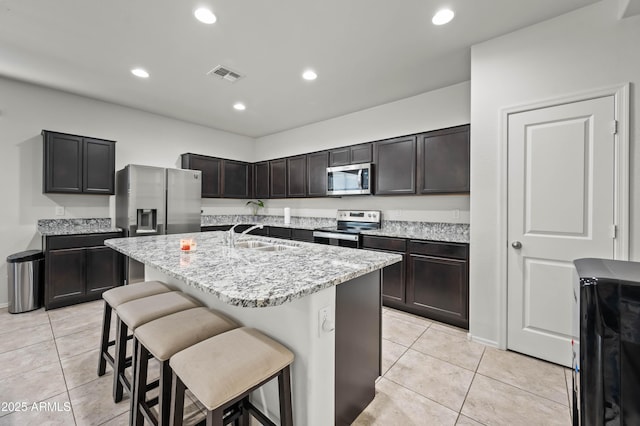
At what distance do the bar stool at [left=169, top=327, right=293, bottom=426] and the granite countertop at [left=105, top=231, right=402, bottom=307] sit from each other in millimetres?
268

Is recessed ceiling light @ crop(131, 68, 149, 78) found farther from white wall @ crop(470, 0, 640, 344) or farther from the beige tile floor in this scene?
white wall @ crop(470, 0, 640, 344)

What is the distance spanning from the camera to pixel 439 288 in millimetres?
2914

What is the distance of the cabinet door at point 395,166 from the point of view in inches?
135

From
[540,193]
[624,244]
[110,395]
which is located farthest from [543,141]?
[110,395]

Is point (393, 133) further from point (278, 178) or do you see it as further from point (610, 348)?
point (610, 348)

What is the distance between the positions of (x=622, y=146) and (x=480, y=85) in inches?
45.1

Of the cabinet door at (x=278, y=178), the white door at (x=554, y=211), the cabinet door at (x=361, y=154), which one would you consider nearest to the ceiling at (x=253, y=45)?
the cabinet door at (x=361, y=154)

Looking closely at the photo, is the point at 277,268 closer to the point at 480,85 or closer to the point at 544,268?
the point at 544,268

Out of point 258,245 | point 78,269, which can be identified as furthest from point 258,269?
point 78,269

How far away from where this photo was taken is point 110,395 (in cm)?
179

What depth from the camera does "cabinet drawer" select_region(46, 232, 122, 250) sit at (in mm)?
3184

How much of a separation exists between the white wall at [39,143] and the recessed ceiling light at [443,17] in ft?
14.4

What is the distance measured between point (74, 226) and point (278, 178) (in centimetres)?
319

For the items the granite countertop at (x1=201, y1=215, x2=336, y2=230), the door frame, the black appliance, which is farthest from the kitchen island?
the granite countertop at (x1=201, y1=215, x2=336, y2=230)
